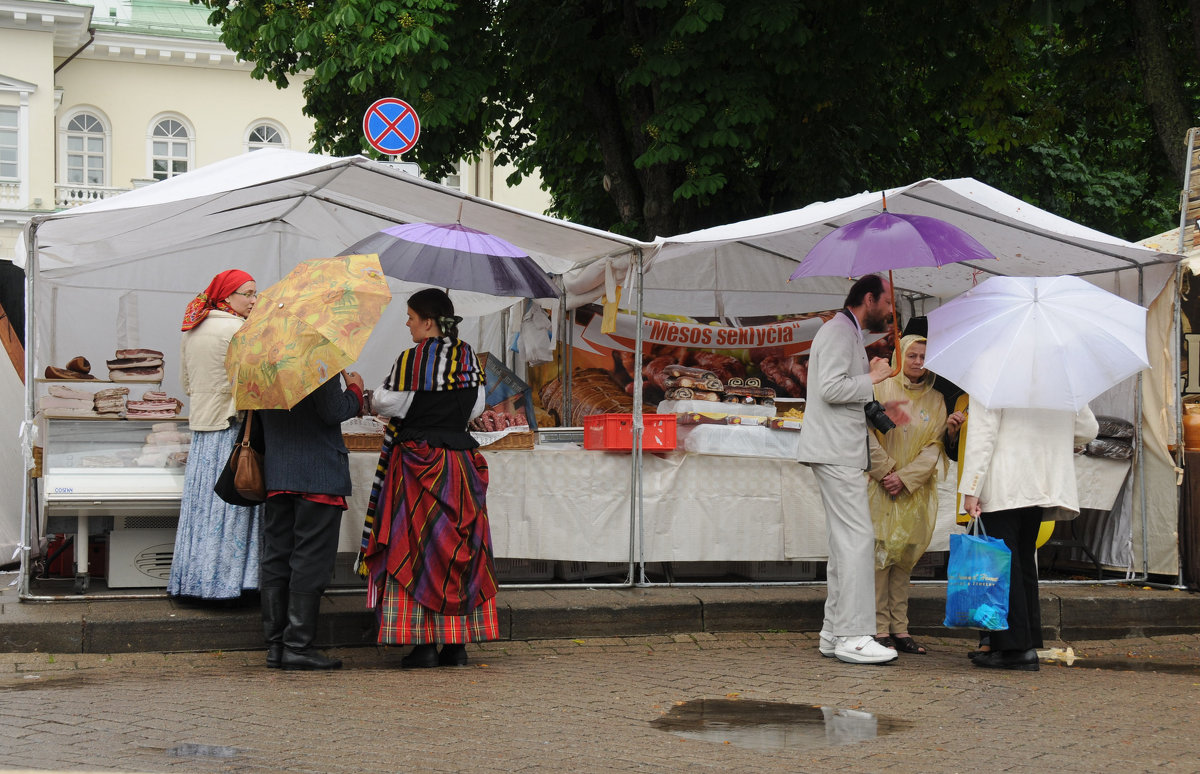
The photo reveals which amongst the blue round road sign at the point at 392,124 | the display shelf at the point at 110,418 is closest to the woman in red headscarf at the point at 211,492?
the display shelf at the point at 110,418

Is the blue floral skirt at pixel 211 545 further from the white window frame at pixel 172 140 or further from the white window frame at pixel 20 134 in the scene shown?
the white window frame at pixel 172 140

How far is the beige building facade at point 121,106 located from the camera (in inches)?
1309

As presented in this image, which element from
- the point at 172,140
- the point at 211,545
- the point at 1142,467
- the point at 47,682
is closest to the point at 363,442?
the point at 211,545

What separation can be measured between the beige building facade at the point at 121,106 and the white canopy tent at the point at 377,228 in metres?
23.6

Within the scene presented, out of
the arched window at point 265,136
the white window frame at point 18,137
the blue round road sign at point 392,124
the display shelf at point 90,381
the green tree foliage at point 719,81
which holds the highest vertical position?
the arched window at point 265,136

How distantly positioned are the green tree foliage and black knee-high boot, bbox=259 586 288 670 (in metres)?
7.96

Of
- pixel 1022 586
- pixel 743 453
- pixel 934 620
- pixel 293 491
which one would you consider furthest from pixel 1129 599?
pixel 293 491

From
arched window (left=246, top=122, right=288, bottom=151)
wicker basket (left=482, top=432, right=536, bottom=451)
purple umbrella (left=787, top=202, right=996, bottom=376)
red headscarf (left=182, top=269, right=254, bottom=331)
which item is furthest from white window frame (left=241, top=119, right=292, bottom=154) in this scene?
purple umbrella (left=787, top=202, right=996, bottom=376)

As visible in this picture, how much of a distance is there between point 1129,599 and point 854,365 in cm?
290

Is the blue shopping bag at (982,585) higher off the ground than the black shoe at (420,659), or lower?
higher

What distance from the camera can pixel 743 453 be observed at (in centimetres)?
844

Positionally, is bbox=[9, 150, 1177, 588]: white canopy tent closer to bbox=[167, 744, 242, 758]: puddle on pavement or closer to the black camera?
the black camera

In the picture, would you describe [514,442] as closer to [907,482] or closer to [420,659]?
[420,659]

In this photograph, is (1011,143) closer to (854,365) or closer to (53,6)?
(854,365)
